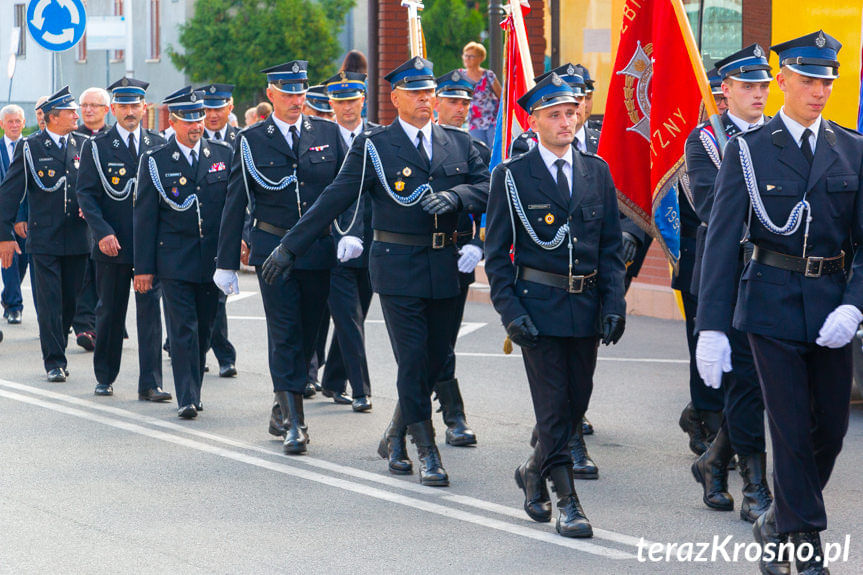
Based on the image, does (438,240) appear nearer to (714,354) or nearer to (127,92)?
(714,354)

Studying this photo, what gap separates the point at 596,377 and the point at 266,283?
343 centimetres

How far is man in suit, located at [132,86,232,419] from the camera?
955 centimetres

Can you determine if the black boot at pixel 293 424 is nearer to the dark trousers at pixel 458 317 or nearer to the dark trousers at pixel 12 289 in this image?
the dark trousers at pixel 458 317

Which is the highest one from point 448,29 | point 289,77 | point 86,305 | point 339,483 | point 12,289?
point 289,77

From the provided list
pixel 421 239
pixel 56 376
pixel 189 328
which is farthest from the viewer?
pixel 56 376

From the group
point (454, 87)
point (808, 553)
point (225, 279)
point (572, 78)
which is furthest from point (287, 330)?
point (808, 553)

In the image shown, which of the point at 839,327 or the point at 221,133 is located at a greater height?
the point at 839,327

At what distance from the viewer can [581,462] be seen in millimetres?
7590

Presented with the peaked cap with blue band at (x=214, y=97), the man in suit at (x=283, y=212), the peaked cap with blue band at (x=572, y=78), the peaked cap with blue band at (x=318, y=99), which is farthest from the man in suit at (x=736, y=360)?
the peaked cap with blue band at (x=318, y=99)

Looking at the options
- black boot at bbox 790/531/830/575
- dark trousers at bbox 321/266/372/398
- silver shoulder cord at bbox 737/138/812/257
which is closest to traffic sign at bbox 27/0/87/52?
dark trousers at bbox 321/266/372/398

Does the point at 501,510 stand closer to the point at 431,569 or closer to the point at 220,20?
the point at 431,569

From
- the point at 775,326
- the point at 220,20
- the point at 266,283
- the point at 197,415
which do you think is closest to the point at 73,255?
the point at 197,415

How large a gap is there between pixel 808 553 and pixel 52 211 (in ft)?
25.8

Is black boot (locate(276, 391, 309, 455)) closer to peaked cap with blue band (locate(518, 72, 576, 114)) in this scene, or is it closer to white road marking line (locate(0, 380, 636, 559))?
white road marking line (locate(0, 380, 636, 559))
